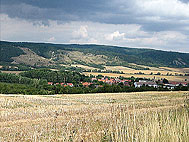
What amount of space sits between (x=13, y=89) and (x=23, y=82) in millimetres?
36627

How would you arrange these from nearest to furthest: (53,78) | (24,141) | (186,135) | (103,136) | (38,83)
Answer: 1. (186,135)
2. (103,136)
3. (24,141)
4. (38,83)
5. (53,78)

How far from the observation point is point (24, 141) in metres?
9.80

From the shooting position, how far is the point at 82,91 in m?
77.1

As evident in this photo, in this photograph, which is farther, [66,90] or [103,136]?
[66,90]

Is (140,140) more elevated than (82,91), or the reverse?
(140,140)

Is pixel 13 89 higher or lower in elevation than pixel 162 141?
lower

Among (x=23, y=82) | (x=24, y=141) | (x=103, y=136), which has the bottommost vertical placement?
(x=23, y=82)

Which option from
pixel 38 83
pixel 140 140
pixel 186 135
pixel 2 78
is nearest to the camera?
pixel 140 140

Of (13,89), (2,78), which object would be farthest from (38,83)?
(13,89)

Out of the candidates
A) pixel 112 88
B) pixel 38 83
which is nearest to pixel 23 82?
pixel 38 83

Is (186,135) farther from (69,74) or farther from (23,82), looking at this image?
(69,74)

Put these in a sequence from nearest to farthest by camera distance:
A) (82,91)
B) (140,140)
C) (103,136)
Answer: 1. (140,140)
2. (103,136)
3. (82,91)

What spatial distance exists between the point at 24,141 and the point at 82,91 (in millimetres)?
67428

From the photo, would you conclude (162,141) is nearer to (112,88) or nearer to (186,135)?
(186,135)
